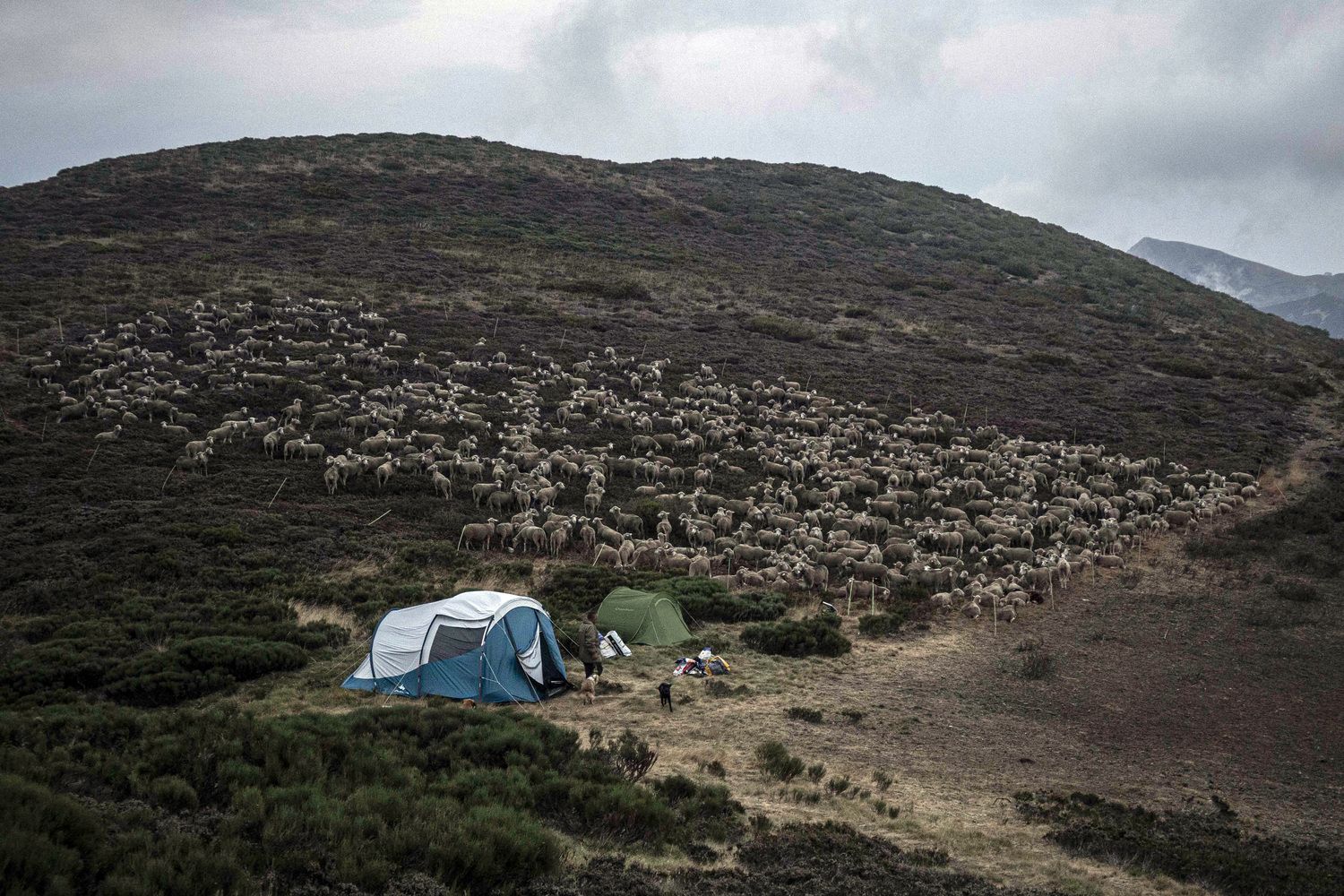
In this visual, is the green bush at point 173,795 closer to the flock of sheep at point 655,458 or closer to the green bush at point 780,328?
the flock of sheep at point 655,458

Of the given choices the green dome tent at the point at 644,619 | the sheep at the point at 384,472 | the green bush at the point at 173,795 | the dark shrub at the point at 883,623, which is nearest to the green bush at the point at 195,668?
the green bush at the point at 173,795

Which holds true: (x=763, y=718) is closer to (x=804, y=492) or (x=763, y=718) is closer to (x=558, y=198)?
(x=804, y=492)

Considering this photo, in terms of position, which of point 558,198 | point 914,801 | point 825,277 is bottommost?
point 914,801

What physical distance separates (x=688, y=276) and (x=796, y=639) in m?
43.6

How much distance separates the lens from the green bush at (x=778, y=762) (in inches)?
521

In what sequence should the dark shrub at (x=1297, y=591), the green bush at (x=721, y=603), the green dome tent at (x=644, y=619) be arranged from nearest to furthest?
the green dome tent at (x=644, y=619)
the green bush at (x=721, y=603)
the dark shrub at (x=1297, y=591)

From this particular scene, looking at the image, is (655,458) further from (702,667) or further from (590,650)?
(590,650)

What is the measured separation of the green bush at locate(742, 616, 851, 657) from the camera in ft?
63.6

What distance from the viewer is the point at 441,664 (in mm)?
16469

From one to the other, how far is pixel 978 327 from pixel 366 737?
5144 cm

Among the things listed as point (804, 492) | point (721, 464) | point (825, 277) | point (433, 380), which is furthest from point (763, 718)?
point (825, 277)

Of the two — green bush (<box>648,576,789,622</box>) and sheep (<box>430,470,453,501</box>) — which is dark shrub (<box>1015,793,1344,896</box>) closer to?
green bush (<box>648,576,789,622</box>)

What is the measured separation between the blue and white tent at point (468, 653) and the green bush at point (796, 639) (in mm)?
4668

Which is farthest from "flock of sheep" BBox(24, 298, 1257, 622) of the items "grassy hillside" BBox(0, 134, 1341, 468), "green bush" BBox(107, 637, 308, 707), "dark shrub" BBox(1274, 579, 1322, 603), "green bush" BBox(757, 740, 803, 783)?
"green bush" BBox(757, 740, 803, 783)
